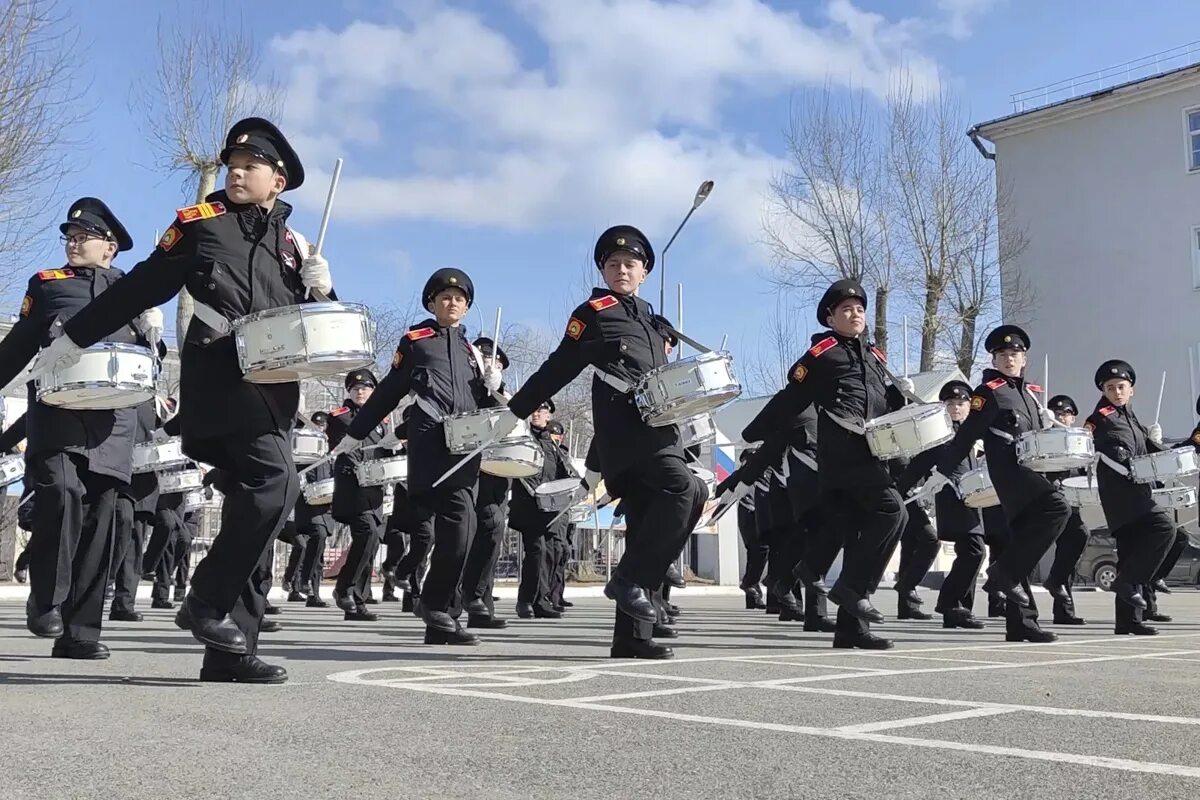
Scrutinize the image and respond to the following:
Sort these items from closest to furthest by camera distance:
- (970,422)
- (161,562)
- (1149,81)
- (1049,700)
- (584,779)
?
(584,779), (1049,700), (970,422), (161,562), (1149,81)

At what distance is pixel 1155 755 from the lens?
3482 mm

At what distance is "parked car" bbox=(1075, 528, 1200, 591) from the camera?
27109 mm

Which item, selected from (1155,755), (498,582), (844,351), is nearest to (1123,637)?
(844,351)

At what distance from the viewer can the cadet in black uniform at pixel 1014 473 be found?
8.91 m

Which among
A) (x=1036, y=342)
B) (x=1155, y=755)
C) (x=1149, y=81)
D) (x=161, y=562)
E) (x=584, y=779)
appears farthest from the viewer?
(x=1036, y=342)

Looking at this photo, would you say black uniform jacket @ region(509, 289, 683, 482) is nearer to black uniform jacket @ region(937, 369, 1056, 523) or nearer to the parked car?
black uniform jacket @ region(937, 369, 1056, 523)

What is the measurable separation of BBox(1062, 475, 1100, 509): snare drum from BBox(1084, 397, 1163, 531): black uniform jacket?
1723 millimetres

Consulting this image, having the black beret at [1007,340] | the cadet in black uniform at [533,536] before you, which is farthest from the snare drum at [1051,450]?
the cadet in black uniform at [533,536]

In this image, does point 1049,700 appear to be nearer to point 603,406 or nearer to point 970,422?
point 603,406

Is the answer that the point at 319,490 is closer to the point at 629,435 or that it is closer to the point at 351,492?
the point at 351,492

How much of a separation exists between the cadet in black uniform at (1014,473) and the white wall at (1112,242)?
98.9 ft

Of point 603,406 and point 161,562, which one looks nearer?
point 603,406

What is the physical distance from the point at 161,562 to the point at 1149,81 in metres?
33.8

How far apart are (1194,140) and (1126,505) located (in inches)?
1219
